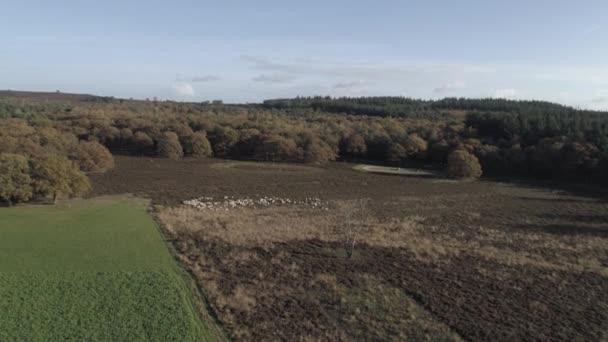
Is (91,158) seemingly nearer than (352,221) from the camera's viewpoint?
No

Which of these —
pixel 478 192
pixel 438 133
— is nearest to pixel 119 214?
pixel 478 192

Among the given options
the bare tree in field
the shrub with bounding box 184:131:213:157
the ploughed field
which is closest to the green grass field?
the ploughed field

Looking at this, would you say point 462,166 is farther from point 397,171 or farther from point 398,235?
point 398,235

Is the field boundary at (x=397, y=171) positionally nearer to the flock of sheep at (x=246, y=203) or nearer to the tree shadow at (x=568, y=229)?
the flock of sheep at (x=246, y=203)

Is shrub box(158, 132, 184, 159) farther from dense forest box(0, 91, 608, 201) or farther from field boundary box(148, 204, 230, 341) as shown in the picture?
field boundary box(148, 204, 230, 341)

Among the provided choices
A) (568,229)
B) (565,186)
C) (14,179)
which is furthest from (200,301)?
(565,186)

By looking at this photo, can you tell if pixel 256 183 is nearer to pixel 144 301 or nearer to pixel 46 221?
pixel 46 221
